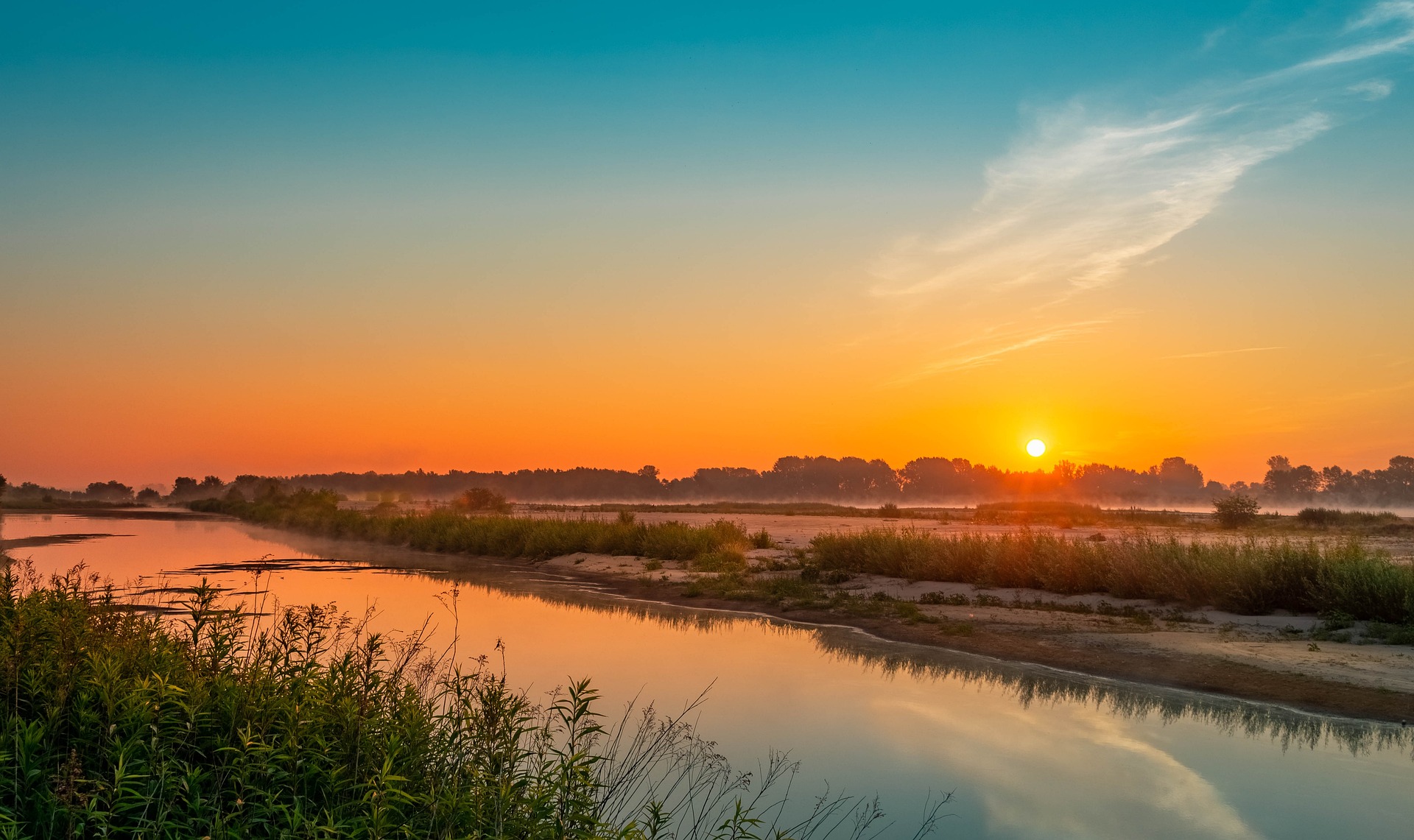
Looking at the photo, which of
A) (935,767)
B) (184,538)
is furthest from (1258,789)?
(184,538)

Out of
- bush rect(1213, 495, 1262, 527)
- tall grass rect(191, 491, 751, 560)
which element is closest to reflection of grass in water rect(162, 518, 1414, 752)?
tall grass rect(191, 491, 751, 560)

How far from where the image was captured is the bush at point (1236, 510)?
190 feet

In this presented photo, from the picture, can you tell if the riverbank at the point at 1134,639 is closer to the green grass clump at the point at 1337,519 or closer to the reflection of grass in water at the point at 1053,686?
the reflection of grass in water at the point at 1053,686

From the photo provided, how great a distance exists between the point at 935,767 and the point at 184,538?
4937 centimetres

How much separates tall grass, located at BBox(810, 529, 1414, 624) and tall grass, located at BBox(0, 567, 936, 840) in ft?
48.1

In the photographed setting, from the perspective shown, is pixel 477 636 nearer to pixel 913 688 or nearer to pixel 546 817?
pixel 913 688

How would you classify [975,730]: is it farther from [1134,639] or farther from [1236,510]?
[1236,510]

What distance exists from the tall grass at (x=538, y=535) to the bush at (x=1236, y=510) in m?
34.2

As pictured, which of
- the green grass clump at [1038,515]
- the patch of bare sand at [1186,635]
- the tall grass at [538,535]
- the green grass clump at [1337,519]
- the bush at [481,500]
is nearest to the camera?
the patch of bare sand at [1186,635]

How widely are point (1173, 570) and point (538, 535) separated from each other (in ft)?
80.7

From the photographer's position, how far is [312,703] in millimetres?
6992

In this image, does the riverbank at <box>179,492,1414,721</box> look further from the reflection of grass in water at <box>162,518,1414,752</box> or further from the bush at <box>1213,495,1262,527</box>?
the bush at <box>1213,495,1262,527</box>

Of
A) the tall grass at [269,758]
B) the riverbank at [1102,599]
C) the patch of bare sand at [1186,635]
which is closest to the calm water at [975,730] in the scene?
the riverbank at [1102,599]

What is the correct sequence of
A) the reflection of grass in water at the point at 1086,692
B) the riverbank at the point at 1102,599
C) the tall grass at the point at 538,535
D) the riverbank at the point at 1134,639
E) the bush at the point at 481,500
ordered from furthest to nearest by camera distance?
the bush at the point at 481,500 < the tall grass at the point at 538,535 < the riverbank at the point at 1102,599 < the riverbank at the point at 1134,639 < the reflection of grass in water at the point at 1086,692
